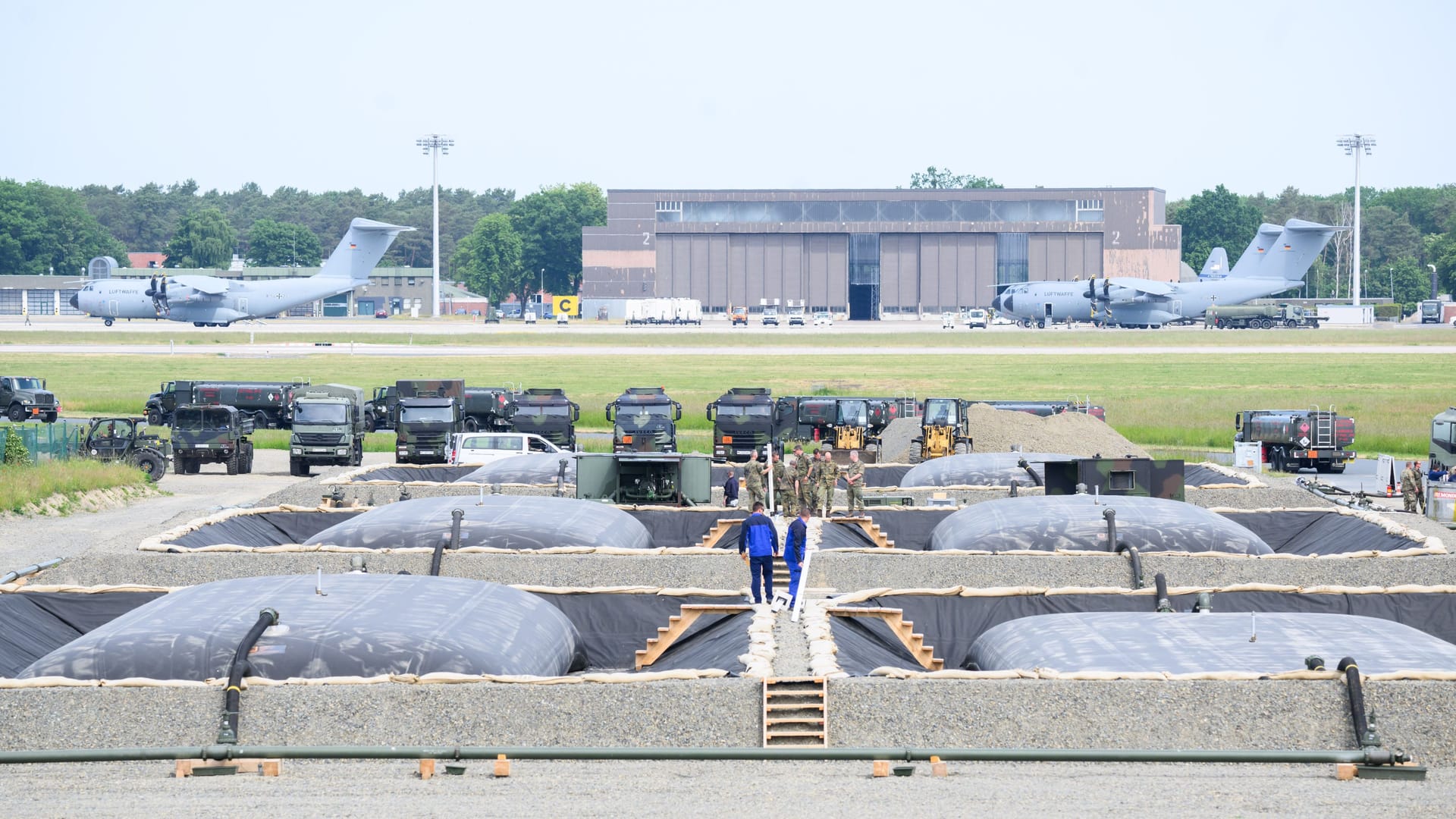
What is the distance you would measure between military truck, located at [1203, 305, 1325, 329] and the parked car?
11679cm

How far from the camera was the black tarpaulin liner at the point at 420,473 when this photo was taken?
37938mm

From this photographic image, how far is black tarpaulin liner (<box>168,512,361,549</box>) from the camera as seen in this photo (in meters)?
27.2

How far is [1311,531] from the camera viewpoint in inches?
1153

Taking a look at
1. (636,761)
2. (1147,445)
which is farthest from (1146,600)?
(1147,445)

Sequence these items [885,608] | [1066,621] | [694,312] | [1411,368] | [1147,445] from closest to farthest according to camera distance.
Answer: [1066,621]
[885,608]
[1147,445]
[1411,368]
[694,312]

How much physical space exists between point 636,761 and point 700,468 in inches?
610

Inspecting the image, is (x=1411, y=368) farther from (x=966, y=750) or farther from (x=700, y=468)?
(x=966, y=750)

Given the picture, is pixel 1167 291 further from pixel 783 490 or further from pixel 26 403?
pixel 783 490

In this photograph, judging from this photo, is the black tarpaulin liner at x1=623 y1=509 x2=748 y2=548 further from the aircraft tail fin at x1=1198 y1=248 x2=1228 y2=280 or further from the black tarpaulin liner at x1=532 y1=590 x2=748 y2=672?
the aircraft tail fin at x1=1198 y1=248 x2=1228 y2=280

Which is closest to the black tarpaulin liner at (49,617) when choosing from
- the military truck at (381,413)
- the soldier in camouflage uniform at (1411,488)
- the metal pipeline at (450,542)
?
the metal pipeline at (450,542)

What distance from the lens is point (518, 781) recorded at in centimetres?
1373

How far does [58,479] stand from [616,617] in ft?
81.6

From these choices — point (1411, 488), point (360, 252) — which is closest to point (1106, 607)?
point (1411, 488)

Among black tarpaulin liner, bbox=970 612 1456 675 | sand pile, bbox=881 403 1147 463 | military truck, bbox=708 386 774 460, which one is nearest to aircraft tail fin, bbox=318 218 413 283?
military truck, bbox=708 386 774 460
